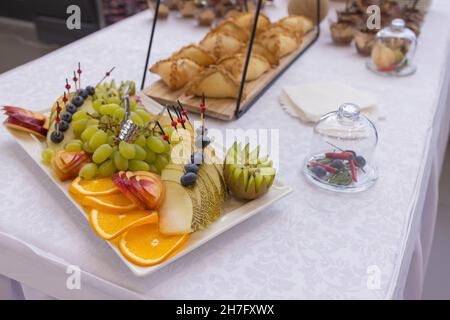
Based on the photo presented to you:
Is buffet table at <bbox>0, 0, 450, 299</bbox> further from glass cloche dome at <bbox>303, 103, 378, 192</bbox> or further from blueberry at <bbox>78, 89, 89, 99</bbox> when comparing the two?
blueberry at <bbox>78, 89, 89, 99</bbox>

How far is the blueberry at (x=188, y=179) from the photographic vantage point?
58cm

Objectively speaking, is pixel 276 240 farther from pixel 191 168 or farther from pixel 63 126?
pixel 63 126

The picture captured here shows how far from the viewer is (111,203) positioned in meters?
0.58

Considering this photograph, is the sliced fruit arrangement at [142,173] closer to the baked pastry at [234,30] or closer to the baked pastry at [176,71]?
the baked pastry at [176,71]

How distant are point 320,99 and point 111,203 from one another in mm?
571

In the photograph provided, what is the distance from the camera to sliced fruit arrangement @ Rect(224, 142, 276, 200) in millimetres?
606

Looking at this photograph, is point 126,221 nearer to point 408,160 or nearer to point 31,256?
point 31,256

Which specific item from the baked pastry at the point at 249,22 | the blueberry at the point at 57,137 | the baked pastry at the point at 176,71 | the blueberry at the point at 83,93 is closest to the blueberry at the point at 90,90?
the blueberry at the point at 83,93

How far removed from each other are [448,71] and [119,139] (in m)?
1.08

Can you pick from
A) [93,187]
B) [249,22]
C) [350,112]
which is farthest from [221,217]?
[249,22]

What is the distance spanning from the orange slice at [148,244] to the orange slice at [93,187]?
8 centimetres
